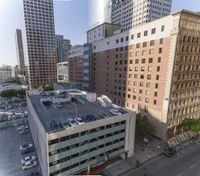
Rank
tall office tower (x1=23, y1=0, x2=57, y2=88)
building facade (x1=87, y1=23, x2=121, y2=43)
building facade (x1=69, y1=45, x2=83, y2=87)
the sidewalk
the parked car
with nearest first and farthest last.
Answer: the sidewalk
the parked car
building facade (x1=87, y1=23, x2=121, y2=43)
building facade (x1=69, y1=45, x2=83, y2=87)
tall office tower (x1=23, y1=0, x2=57, y2=88)

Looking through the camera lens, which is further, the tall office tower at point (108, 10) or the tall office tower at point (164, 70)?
the tall office tower at point (108, 10)

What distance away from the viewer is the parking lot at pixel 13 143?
109ft

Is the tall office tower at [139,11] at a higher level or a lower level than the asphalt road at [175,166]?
higher

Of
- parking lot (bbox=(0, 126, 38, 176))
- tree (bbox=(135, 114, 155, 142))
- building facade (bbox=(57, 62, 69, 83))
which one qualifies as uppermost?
building facade (bbox=(57, 62, 69, 83))

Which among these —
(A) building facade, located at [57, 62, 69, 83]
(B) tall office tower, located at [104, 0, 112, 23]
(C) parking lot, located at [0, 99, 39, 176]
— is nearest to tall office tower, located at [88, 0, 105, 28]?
(B) tall office tower, located at [104, 0, 112, 23]

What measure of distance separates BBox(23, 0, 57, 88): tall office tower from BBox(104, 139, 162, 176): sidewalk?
363 ft

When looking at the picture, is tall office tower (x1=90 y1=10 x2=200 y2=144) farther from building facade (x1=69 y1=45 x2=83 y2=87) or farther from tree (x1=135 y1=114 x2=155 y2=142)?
building facade (x1=69 y1=45 x2=83 y2=87)

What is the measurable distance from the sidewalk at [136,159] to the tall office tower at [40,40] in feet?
363

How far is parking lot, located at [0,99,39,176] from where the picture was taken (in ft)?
109

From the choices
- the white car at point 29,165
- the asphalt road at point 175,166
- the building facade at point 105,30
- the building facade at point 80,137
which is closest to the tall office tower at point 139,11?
the building facade at point 105,30

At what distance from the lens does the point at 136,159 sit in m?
36.8

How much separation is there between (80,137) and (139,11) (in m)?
111

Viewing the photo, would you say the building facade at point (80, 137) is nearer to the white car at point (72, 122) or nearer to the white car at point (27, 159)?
the white car at point (72, 122)

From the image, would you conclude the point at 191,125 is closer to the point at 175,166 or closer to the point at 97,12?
the point at 175,166
